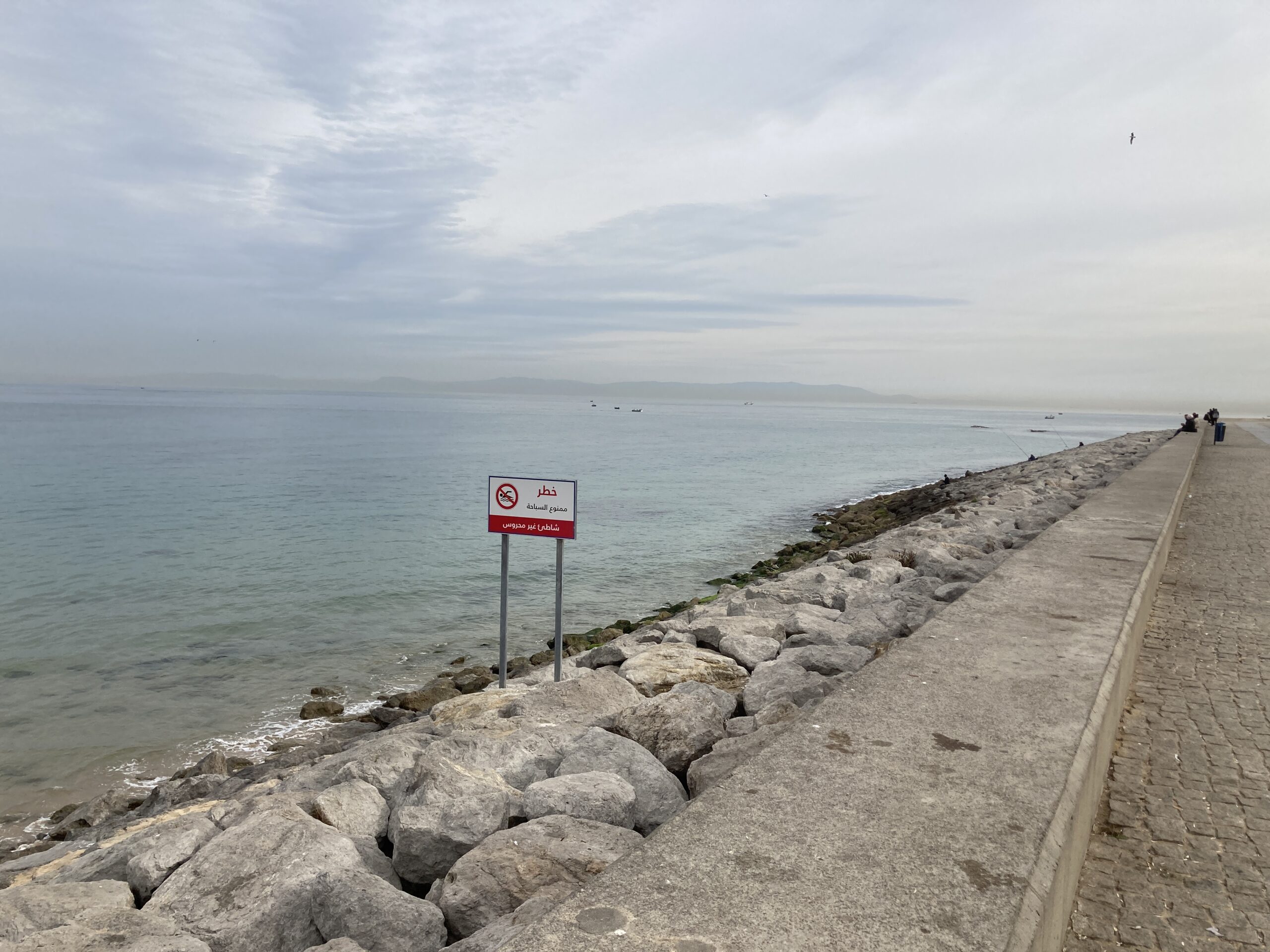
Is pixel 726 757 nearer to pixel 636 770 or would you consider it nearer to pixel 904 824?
pixel 636 770

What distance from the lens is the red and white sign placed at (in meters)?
5.36

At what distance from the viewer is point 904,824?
2.31 meters

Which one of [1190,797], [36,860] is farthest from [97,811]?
[1190,797]

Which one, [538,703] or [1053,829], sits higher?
[1053,829]

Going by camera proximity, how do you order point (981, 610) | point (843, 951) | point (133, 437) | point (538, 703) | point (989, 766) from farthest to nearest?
point (133, 437) < point (981, 610) < point (538, 703) < point (989, 766) < point (843, 951)

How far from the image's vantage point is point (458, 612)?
12359mm

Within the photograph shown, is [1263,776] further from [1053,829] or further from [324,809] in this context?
[324,809]

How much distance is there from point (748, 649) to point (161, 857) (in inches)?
141

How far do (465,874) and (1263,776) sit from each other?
329 cm

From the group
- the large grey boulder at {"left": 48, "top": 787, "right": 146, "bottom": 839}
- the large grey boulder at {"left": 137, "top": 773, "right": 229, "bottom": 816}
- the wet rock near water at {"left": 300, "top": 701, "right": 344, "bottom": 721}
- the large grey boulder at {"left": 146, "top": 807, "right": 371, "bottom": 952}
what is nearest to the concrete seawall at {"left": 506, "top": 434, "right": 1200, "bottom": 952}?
the large grey boulder at {"left": 146, "top": 807, "right": 371, "bottom": 952}

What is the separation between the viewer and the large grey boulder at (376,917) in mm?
2289

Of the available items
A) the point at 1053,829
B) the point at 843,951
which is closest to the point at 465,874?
the point at 843,951

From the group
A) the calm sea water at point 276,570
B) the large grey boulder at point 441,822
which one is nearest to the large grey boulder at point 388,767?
the large grey boulder at point 441,822

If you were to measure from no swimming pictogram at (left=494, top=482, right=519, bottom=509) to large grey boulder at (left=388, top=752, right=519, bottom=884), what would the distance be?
102 inches
